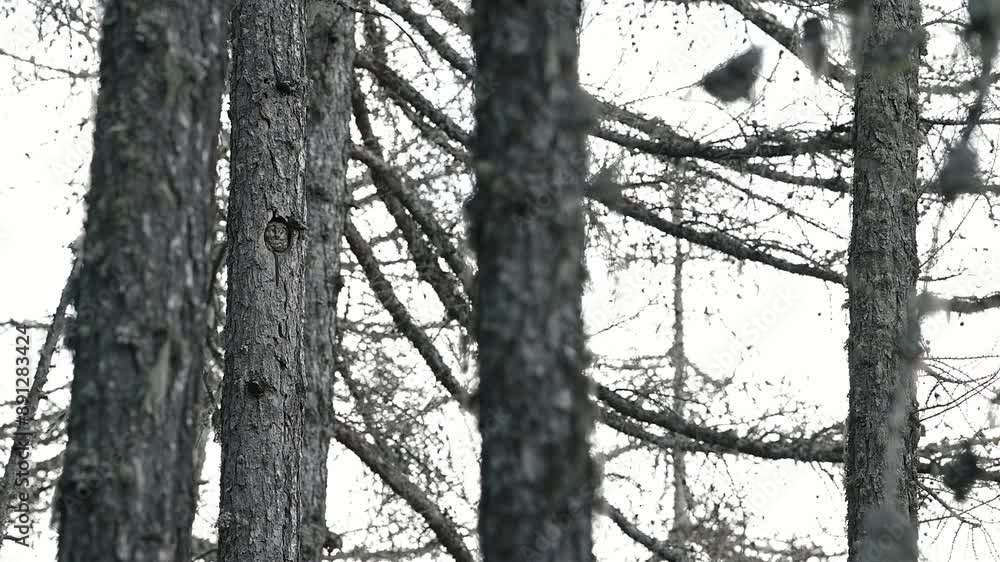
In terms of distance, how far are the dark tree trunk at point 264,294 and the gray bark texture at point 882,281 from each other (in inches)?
96.9

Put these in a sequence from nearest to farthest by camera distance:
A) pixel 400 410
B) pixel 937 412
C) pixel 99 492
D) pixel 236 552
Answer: pixel 99 492
pixel 236 552
pixel 937 412
pixel 400 410

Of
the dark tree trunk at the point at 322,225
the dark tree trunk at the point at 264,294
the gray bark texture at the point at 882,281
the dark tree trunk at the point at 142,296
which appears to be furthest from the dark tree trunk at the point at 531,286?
the dark tree trunk at the point at 322,225

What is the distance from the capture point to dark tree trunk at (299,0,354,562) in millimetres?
7215

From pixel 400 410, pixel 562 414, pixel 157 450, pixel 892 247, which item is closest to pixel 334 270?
pixel 400 410

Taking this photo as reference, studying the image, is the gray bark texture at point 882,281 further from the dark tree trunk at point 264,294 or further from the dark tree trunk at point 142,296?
the dark tree trunk at point 142,296

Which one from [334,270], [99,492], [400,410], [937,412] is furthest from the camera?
[400,410]

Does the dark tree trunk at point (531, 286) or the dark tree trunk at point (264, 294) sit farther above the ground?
the dark tree trunk at point (264, 294)

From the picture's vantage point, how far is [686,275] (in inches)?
359

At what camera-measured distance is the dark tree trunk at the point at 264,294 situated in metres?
5.01

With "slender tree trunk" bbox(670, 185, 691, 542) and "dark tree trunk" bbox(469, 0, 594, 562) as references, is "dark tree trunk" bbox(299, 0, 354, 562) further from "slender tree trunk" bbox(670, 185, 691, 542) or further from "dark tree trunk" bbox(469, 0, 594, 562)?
"dark tree trunk" bbox(469, 0, 594, 562)

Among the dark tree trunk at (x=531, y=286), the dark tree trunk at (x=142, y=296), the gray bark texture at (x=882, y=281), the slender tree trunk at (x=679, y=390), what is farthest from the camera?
the slender tree trunk at (x=679, y=390)

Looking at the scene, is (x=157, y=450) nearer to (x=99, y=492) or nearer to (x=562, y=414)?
(x=99, y=492)

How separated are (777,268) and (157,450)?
5.91 metres

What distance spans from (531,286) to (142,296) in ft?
2.91
